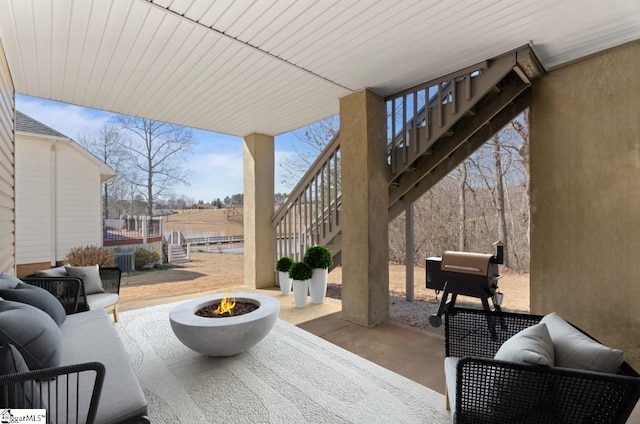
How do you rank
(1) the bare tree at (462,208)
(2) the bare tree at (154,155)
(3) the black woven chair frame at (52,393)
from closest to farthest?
(3) the black woven chair frame at (52,393) → (1) the bare tree at (462,208) → (2) the bare tree at (154,155)

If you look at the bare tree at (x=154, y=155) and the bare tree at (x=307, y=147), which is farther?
the bare tree at (x=154, y=155)

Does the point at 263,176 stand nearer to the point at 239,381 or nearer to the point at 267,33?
the point at 267,33

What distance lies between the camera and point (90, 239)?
779 cm

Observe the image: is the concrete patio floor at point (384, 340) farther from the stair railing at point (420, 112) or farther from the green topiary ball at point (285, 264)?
the stair railing at point (420, 112)

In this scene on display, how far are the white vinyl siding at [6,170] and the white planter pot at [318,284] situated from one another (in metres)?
3.42

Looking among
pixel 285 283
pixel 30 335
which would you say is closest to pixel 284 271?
pixel 285 283

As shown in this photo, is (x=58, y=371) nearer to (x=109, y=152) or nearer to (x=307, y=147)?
(x=307, y=147)

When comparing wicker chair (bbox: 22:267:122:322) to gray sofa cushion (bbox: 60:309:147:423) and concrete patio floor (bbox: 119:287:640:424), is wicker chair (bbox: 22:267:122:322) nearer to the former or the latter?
gray sofa cushion (bbox: 60:309:147:423)

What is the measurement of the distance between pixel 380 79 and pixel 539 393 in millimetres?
3079

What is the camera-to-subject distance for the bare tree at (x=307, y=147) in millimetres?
8992

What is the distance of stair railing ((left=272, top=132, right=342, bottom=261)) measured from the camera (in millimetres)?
Result: 4711

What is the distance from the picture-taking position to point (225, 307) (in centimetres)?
289

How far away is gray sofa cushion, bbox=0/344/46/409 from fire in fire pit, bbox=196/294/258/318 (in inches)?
59.8

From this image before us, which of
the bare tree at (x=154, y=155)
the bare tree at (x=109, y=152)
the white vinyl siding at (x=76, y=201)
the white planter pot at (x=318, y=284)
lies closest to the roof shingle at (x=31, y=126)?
the white vinyl siding at (x=76, y=201)
